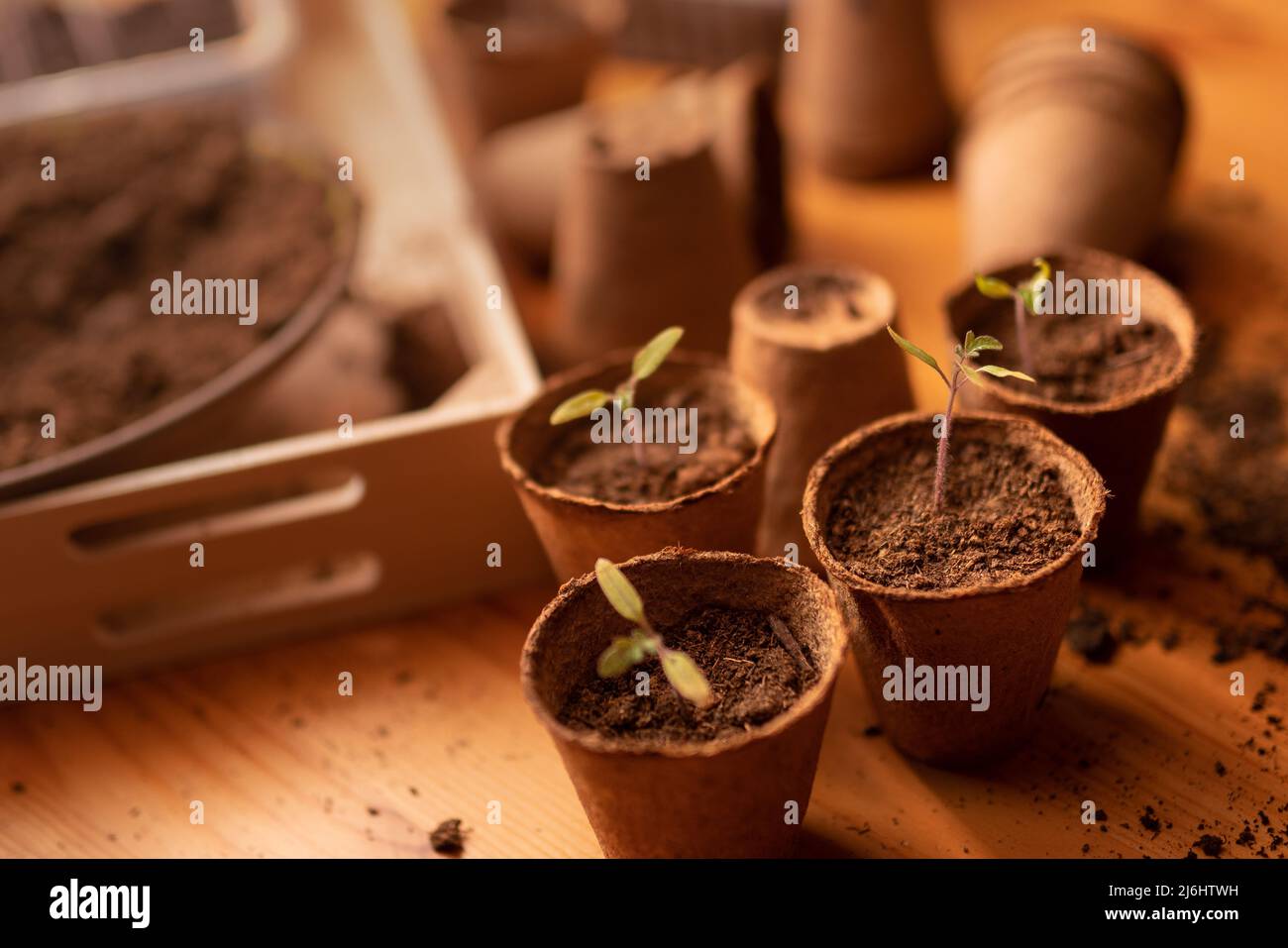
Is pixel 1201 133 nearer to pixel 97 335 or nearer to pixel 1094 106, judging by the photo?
pixel 1094 106

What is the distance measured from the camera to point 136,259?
143cm

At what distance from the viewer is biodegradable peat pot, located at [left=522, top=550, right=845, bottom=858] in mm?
757

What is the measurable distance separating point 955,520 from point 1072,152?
629mm

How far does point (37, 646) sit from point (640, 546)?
0.58 meters

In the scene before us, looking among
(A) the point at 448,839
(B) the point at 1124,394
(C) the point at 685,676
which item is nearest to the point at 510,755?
(A) the point at 448,839

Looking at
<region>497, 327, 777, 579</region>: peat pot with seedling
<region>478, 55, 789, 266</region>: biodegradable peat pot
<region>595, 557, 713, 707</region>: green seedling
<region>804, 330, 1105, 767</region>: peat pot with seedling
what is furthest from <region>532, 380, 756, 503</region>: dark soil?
<region>478, 55, 789, 266</region>: biodegradable peat pot

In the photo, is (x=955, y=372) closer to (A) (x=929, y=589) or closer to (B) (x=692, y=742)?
(A) (x=929, y=589)

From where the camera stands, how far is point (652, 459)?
104 cm

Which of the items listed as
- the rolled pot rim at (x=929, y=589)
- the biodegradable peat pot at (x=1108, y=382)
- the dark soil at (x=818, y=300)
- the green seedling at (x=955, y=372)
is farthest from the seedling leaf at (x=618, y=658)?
the dark soil at (x=818, y=300)

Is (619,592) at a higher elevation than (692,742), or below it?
Result: higher

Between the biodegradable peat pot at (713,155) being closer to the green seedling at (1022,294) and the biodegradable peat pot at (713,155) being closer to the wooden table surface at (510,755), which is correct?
the green seedling at (1022,294)

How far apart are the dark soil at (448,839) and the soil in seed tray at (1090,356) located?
569 millimetres

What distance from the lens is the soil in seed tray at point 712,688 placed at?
2.67ft

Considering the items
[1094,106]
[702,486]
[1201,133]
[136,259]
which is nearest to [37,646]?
[136,259]
